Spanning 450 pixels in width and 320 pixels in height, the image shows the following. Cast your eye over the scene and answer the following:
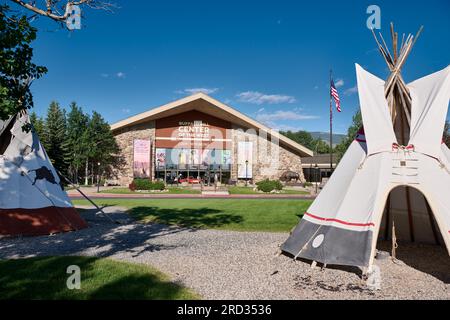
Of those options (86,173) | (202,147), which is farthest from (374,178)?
(86,173)

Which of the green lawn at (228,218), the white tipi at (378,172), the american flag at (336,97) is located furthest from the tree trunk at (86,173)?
the white tipi at (378,172)

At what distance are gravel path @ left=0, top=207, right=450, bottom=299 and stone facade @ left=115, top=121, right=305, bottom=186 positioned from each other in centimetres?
2990

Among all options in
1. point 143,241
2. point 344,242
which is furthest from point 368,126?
point 143,241

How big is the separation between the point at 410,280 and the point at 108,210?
50.1 feet

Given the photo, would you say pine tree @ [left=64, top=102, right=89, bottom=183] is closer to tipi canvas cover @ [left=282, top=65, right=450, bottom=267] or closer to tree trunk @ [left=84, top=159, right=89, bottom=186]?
tree trunk @ [left=84, top=159, right=89, bottom=186]

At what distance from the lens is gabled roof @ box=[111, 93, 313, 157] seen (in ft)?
125

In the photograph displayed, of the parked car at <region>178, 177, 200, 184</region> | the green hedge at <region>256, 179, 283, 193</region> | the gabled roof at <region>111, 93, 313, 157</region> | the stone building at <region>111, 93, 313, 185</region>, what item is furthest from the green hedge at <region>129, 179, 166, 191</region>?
the green hedge at <region>256, 179, 283, 193</region>

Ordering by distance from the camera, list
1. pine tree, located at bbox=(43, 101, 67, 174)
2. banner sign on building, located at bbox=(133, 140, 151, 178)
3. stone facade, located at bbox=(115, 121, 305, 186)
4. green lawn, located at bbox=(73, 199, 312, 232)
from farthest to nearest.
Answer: stone facade, located at bbox=(115, 121, 305, 186)
banner sign on building, located at bbox=(133, 140, 151, 178)
pine tree, located at bbox=(43, 101, 67, 174)
green lawn, located at bbox=(73, 199, 312, 232)

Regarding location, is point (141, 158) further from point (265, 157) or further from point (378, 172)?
point (378, 172)

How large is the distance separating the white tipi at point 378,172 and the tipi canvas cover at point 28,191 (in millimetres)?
7734

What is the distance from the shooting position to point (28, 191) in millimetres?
10914

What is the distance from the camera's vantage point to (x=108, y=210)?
1820cm

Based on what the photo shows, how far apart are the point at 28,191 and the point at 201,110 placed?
32.8 m

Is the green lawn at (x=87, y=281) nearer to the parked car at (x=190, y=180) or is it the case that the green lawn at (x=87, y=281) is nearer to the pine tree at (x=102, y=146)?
the pine tree at (x=102, y=146)
